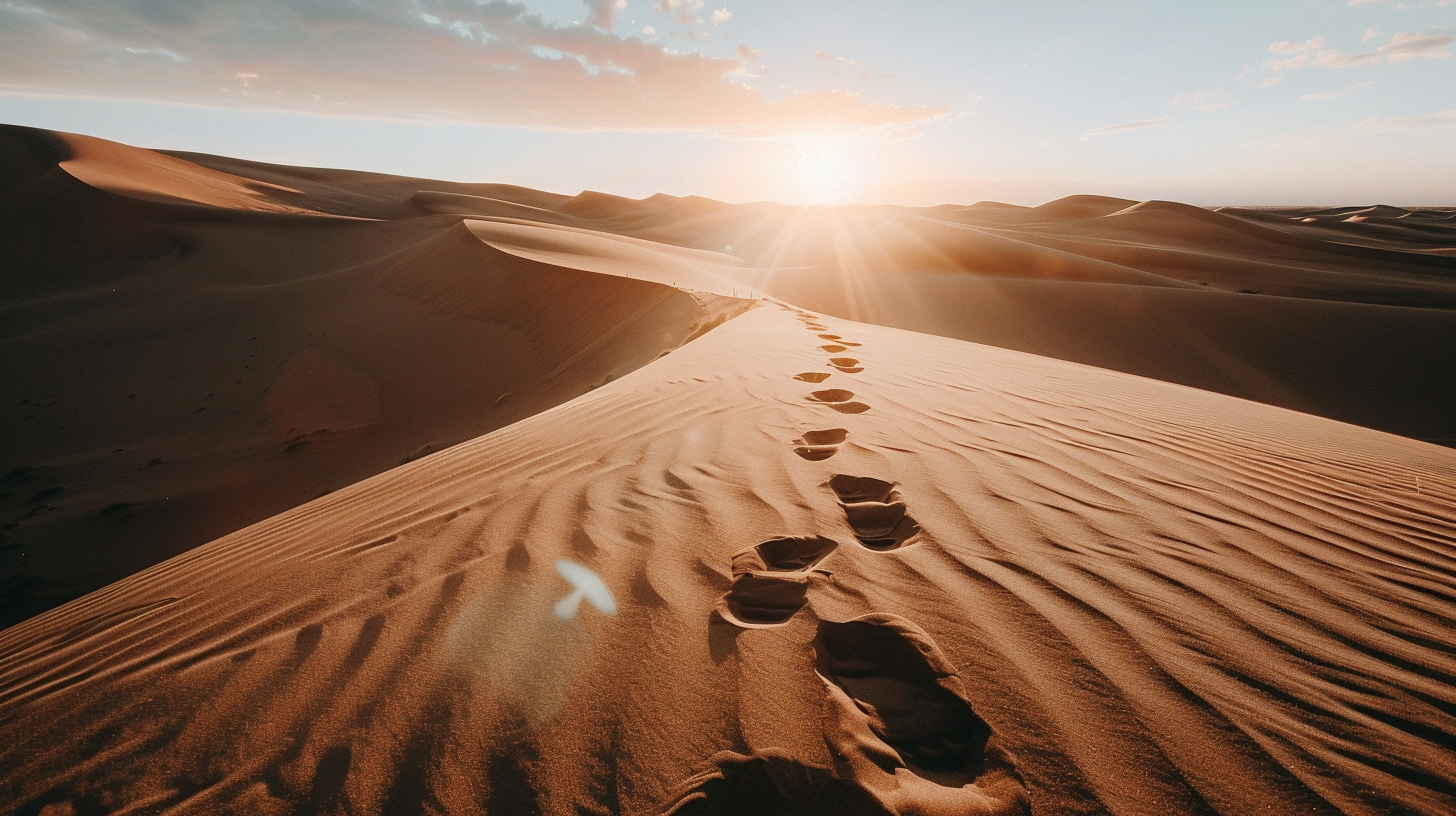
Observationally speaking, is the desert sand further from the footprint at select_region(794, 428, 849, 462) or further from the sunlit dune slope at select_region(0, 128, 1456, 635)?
the sunlit dune slope at select_region(0, 128, 1456, 635)

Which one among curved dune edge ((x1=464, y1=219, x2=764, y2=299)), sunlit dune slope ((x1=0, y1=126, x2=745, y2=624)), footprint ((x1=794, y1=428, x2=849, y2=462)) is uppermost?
curved dune edge ((x1=464, y1=219, x2=764, y2=299))

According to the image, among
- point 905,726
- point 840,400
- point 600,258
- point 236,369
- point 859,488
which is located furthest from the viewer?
point 600,258

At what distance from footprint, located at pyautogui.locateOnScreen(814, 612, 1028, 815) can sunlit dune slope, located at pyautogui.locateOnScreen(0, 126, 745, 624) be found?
561 cm

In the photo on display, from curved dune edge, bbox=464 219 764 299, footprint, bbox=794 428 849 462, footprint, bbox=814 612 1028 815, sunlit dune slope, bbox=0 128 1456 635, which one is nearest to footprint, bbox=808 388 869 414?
footprint, bbox=794 428 849 462

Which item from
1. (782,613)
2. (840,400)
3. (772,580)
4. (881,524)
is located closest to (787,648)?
(782,613)

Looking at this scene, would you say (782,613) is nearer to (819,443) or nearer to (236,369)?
(819,443)

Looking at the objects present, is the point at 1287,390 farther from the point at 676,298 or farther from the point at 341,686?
the point at 341,686

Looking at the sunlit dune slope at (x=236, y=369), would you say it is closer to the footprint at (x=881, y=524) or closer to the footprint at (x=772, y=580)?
the footprint at (x=881, y=524)

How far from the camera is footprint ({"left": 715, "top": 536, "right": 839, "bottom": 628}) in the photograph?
5.23 feet

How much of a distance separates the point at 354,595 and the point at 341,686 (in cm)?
45

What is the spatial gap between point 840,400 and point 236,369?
1021 centimetres

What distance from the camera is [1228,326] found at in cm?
1108

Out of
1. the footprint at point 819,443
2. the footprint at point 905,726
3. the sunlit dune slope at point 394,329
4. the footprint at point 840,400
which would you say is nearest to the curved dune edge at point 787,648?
the footprint at point 905,726

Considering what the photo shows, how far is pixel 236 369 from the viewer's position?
9.36 metres
